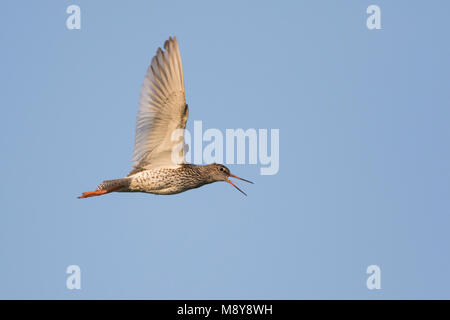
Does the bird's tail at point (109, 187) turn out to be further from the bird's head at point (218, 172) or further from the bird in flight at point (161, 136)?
the bird's head at point (218, 172)

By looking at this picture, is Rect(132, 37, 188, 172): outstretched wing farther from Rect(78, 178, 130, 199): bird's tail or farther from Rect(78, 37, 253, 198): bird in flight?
Rect(78, 178, 130, 199): bird's tail

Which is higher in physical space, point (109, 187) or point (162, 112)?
point (162, 112)

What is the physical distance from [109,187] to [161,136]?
5.33 ft

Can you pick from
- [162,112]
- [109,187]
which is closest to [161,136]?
[162,112]

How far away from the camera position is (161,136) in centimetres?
1512

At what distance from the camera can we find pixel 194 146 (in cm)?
1551

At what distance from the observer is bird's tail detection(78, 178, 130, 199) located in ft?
48.8

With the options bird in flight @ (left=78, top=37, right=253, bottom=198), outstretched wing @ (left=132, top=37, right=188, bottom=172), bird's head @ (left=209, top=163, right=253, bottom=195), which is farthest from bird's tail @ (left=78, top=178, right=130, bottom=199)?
bird's head @ (left=209, top=163, right=253, bottom=195)

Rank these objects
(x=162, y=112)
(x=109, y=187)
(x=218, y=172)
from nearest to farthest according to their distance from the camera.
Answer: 1. (x=162, y=112)
2. (x=109, y=187)
3. (x=218, y=172)

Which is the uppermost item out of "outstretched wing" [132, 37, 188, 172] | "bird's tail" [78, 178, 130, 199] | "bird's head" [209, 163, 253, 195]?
"outstretched wing" [132, 37, 188, 172]

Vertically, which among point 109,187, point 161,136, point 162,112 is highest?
point 162,112

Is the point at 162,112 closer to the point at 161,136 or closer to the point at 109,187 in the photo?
the point at 161,136

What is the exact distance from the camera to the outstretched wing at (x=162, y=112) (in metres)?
14.8
